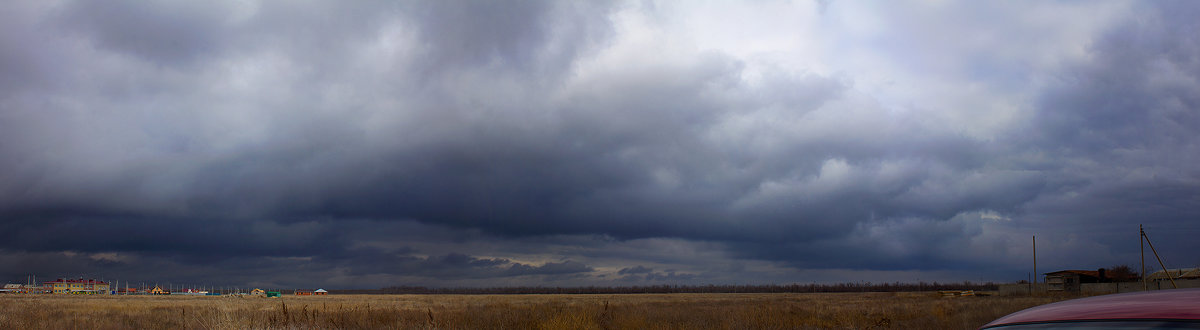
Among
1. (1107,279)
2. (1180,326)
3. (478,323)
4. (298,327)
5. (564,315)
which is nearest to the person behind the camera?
(1180,326)

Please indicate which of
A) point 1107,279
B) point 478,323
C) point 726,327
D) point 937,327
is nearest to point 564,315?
point 478,323

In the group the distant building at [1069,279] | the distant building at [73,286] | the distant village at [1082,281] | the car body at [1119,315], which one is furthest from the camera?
the distant building at [73,286]

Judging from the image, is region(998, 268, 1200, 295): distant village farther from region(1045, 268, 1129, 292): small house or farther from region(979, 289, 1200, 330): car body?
region(979, 289, 1200, 330): car body

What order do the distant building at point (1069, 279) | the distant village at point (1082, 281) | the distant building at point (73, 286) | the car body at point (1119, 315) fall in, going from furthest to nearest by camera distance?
the distant building at point (73, 286)
the distant building at point (1069, 279)
the distant village at point (1082, 281)
the car body at point (1119, 315)

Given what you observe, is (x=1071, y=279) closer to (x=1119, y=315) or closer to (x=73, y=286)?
(x=1119, y=315)

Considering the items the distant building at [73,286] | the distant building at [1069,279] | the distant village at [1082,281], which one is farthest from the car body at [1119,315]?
the distant building at [73,286]

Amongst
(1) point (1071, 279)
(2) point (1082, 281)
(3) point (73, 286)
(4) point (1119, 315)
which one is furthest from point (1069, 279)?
(3) point (73, 286)

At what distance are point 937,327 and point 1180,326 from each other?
68.5 feet

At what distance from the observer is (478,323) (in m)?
20.3

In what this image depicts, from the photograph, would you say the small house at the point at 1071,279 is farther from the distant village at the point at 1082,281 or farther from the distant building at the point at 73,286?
the distant building at the point at 73,286

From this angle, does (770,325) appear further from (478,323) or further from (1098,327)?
(1098,327)

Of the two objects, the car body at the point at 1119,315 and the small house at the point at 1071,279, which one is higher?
the car body at the point at 1119,315

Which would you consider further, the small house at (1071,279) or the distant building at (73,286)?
the distant building at (73,286)

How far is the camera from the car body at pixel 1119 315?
2.75 m
